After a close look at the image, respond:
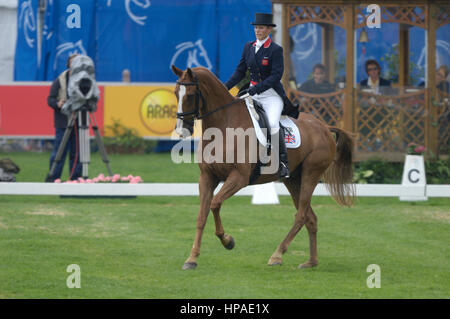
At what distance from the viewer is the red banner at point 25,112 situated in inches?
791

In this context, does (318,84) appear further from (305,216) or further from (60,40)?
(60,40)

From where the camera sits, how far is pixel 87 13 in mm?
20906

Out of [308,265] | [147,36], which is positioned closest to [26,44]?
[147,36]

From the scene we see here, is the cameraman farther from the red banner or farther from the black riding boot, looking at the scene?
the black riding boot

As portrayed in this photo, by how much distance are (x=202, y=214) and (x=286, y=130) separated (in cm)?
136

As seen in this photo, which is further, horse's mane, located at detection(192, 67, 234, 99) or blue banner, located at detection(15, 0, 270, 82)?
blue banner, located at detection(15, 0, 270, 82)

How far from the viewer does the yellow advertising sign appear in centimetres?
2038

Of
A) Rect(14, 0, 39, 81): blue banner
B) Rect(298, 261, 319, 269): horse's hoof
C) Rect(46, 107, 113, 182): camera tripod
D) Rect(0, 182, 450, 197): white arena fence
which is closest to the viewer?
Rect(298, 261, 319, 269): horse's hoof

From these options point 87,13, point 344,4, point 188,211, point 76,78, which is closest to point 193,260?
point 188,211

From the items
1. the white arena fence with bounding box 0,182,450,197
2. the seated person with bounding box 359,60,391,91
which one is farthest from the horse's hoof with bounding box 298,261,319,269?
the seated person with bounding box 359,60,391,91

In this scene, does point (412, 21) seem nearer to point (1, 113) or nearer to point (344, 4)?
point (344, 4)

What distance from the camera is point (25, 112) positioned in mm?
20172

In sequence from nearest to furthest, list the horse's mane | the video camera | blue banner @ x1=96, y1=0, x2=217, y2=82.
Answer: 1. the horse's mane
2. the video camera
3. blue banner @ x1=96, y1=0, x2=217, y2=82

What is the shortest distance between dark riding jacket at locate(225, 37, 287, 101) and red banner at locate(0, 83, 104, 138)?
487 inches
